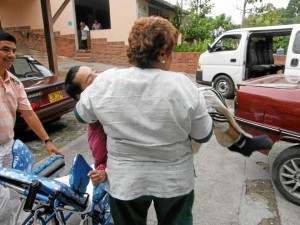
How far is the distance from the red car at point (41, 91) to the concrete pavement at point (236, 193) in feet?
2.82

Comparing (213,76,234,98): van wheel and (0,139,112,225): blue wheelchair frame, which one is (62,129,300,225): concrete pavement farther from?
(213,76,234,98): van wheel

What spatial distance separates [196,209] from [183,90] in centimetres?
196

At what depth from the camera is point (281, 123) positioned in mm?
2863

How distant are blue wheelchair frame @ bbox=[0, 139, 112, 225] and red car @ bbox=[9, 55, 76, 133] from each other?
242cm

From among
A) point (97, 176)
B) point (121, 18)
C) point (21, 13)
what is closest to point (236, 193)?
point (97, 176)

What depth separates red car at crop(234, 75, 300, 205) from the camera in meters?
2.76

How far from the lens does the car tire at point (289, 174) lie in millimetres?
2762

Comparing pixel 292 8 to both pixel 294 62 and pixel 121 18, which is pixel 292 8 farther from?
pixel 294 62

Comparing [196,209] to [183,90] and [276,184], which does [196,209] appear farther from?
[183,90]

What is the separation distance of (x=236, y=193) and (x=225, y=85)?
4963 millimetres

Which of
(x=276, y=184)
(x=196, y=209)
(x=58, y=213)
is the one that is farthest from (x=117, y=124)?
(x=276, y=184)

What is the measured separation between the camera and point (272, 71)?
296 inches

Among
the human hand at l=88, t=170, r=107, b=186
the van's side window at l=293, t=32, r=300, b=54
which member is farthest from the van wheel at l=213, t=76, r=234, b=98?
the human hand at l=88, t=170, r=107, b=186

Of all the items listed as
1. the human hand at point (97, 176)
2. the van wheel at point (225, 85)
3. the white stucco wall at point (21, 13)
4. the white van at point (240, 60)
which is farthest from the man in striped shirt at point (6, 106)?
the white stucco wall at point (21, 13)
